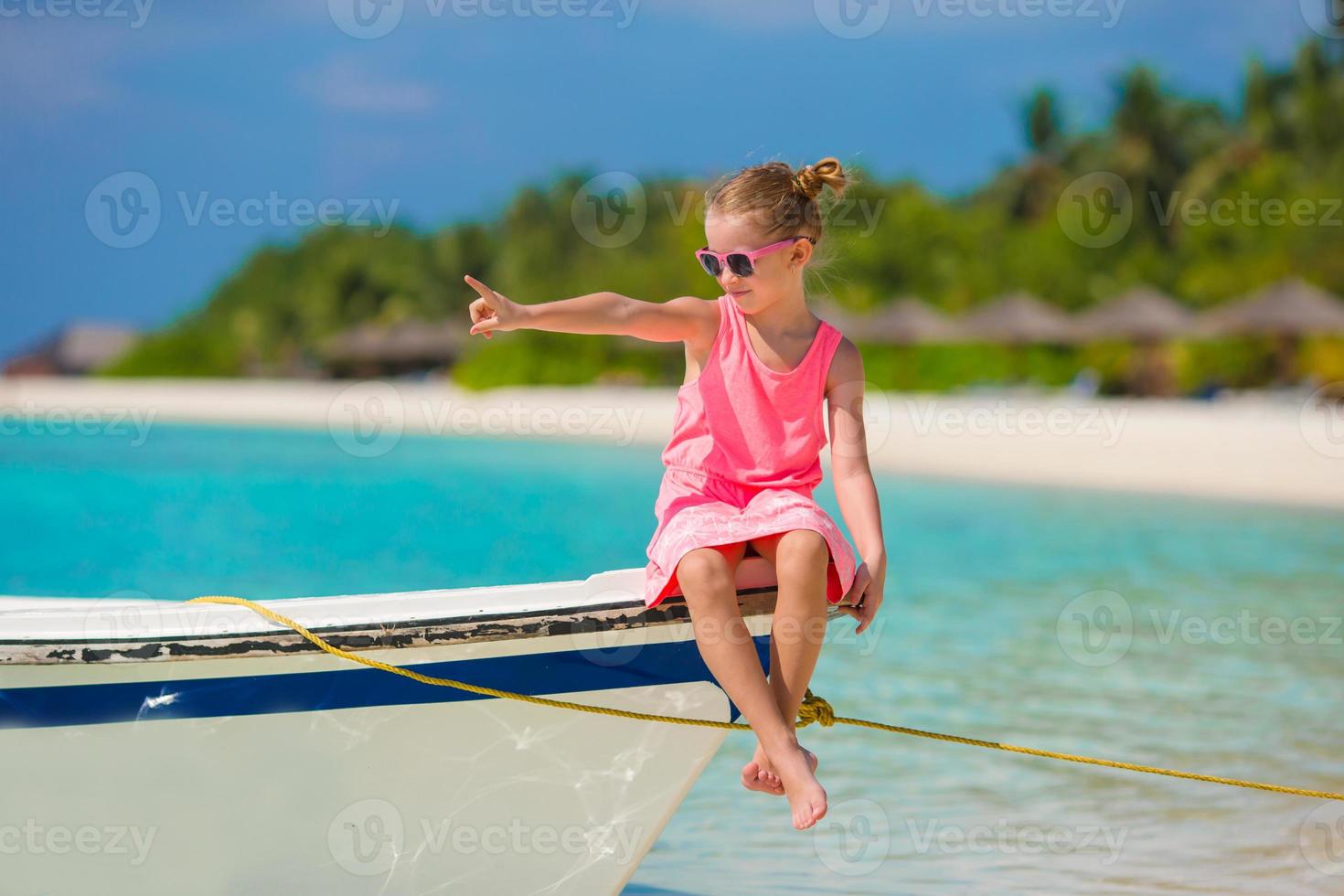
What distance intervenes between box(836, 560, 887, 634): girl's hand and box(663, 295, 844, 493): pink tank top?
0.24m

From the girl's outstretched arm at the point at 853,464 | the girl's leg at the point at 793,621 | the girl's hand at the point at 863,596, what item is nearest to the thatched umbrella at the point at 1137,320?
the girl's outstretched arm at the point at 853,464

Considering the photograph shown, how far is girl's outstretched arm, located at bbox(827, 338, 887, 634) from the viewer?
2.94m

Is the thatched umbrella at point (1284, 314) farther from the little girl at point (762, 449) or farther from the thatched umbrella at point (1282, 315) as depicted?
the little girl at point (762, 449)

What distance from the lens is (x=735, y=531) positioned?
9.18 ft

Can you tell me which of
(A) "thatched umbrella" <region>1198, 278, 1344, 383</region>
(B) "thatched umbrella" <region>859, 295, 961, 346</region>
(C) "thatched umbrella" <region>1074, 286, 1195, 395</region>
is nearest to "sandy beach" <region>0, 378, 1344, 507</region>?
(A) "thatched umbrella" <region>1198, 278, 1344, 383</region>

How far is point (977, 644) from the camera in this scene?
8.48 metres

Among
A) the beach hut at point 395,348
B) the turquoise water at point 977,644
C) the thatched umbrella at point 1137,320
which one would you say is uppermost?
the beach hut at point 395,348

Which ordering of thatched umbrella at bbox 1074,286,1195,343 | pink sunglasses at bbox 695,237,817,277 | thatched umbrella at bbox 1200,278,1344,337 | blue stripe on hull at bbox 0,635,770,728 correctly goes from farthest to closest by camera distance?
thatched umbrella at bbox 1074,286,1195,343 < thatched umbrella at bbox 1200,278,1344,337 < pink sunglasses at bbox 695,237,817,277 < blue stripe on hull at bbox 0,635,770,728

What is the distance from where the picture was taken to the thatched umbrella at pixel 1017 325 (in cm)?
2938

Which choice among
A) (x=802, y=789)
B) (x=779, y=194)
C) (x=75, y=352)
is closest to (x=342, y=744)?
(x=802, y=789)

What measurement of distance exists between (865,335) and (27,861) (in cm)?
2877

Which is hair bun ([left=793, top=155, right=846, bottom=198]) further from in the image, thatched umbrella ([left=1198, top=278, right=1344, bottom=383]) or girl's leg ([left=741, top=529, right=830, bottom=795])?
thatched umbrella ([left=1198, top=278, right=1344, bottom=383])

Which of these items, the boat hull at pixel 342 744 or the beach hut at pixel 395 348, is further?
the beach hut at pixel 395 348

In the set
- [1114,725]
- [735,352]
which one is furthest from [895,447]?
[735,352]
